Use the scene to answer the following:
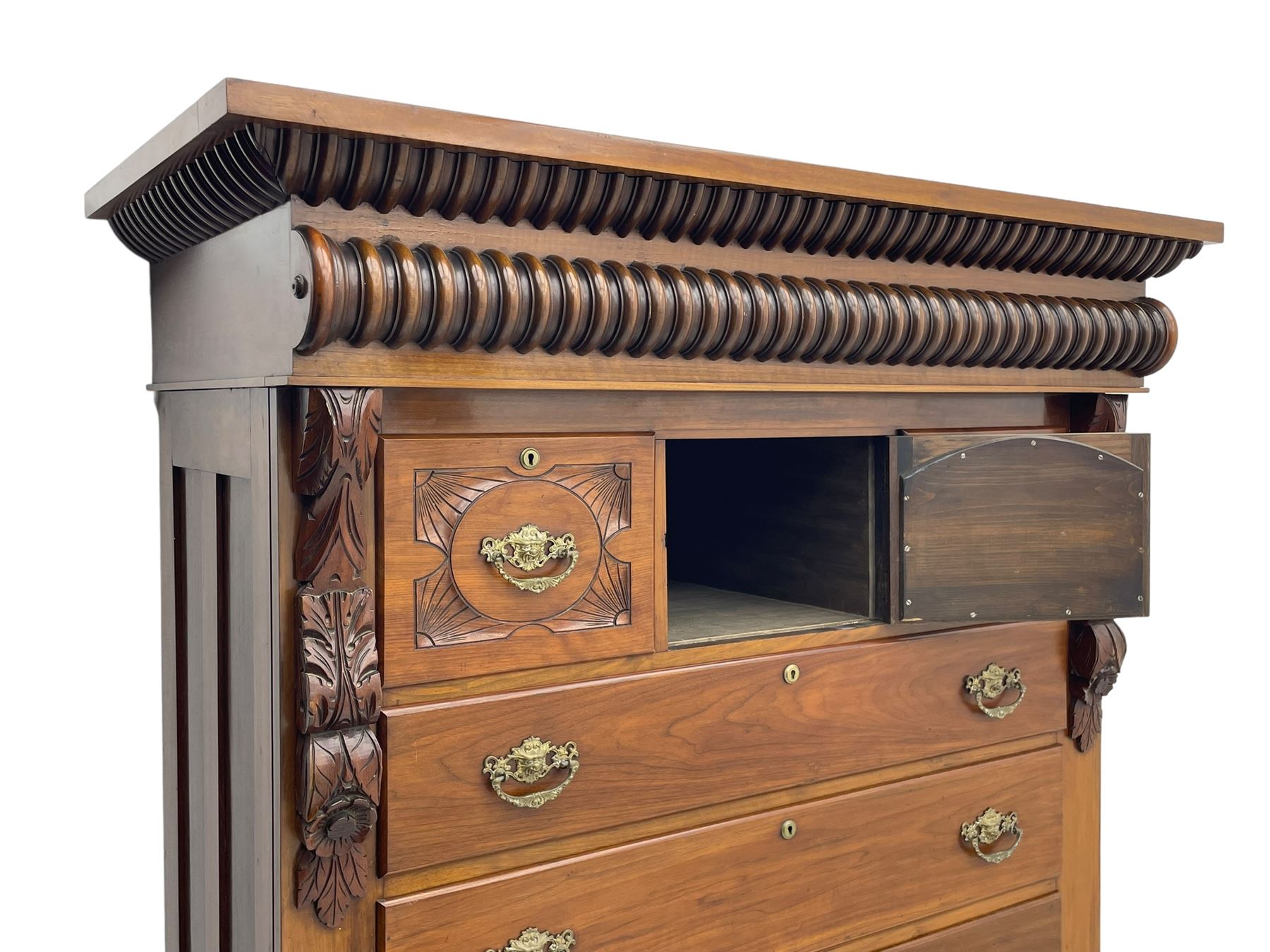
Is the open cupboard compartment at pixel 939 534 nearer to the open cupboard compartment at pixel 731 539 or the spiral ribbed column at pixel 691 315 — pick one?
the open cupboard compartment at pixel 731 539

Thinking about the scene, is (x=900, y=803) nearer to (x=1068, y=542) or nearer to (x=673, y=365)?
(x=1068, y=542)

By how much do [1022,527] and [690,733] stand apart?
68 centimetres

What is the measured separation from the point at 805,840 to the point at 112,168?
1504mm

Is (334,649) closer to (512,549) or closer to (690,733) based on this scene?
(512,549)

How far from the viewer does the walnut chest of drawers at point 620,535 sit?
152 centimetres

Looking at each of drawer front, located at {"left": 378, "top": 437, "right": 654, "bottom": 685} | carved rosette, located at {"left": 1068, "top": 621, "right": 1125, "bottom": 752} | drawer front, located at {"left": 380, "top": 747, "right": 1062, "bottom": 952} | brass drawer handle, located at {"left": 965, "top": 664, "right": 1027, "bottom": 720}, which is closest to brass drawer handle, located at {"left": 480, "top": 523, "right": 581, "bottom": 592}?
drawer front, located at {"left": 378, "top": 437, "right": 654, "bottom": 685}

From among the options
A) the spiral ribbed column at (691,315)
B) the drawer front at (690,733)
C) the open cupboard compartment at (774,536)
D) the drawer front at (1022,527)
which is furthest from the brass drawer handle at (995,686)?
the spiral ribbed column at (691,315)

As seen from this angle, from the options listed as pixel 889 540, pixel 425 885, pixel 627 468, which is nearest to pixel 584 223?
pixel 627 468

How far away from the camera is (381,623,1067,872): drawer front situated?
1605 millimetres

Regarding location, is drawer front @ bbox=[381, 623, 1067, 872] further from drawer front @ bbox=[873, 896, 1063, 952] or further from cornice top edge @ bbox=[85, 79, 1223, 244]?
cornice top edge @ bbox=[85, 79, 1223, 244]

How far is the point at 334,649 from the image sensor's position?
1.51 m

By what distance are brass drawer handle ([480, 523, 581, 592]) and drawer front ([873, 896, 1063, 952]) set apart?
93 centimetres

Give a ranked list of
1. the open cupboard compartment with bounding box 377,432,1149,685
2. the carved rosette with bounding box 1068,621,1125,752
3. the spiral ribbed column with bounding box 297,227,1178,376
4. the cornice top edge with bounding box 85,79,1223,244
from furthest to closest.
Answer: the carved rosette with bounding box 1068,621,1125,752, the open cupboard compartment with bounding box 377,432,1149,685, the spiral ribbed column with bounding box 297,227,1178,376, the cornice top edge with bounding box 85,79,1223,244

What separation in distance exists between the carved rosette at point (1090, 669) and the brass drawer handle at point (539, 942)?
1095mm
